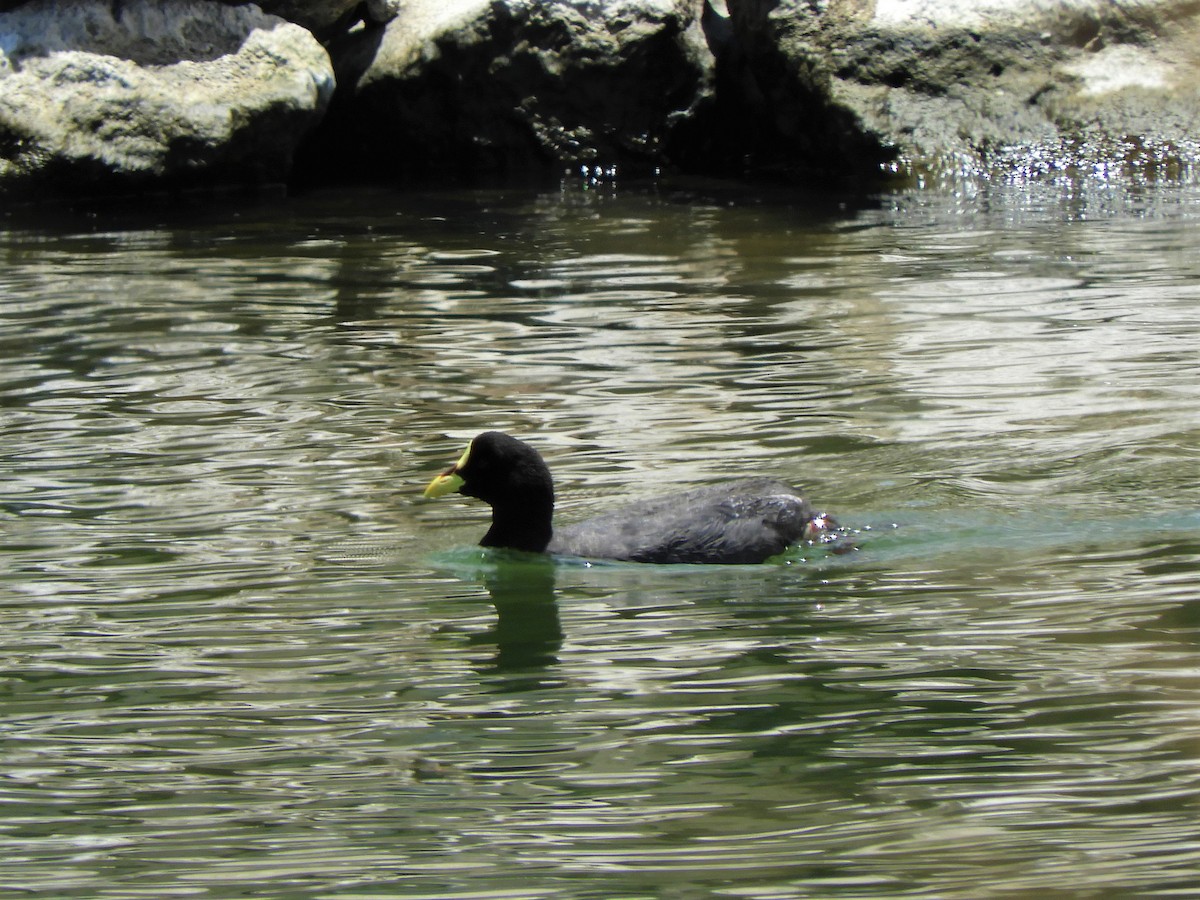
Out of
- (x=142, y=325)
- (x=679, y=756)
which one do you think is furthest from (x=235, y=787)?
(x=142, y=325)

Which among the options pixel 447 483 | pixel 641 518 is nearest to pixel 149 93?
pixel 447 483

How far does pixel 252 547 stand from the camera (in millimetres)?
6703

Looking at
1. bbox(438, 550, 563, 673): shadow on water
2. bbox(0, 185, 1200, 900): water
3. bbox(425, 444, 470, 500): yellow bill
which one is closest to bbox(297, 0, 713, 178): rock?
bbox(0, 185, 1200, 900): water

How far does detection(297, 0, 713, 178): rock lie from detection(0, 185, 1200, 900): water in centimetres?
489

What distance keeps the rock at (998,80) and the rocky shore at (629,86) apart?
0.07 feet

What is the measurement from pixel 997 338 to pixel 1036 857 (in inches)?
248

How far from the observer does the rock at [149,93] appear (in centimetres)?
1557

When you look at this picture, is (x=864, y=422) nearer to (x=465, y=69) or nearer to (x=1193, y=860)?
(x=1193, y=860)

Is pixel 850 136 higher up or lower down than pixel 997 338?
higher up

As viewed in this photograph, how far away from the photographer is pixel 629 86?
17375 millimetres

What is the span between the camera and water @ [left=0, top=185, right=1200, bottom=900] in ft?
13.0

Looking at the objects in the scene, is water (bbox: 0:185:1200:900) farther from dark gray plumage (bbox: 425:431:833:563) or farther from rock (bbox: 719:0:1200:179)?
rock (bbox: 719:0:1200:179)

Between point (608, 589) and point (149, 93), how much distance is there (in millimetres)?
10791

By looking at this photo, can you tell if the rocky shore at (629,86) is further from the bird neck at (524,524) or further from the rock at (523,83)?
the bird neck at (524,524)
